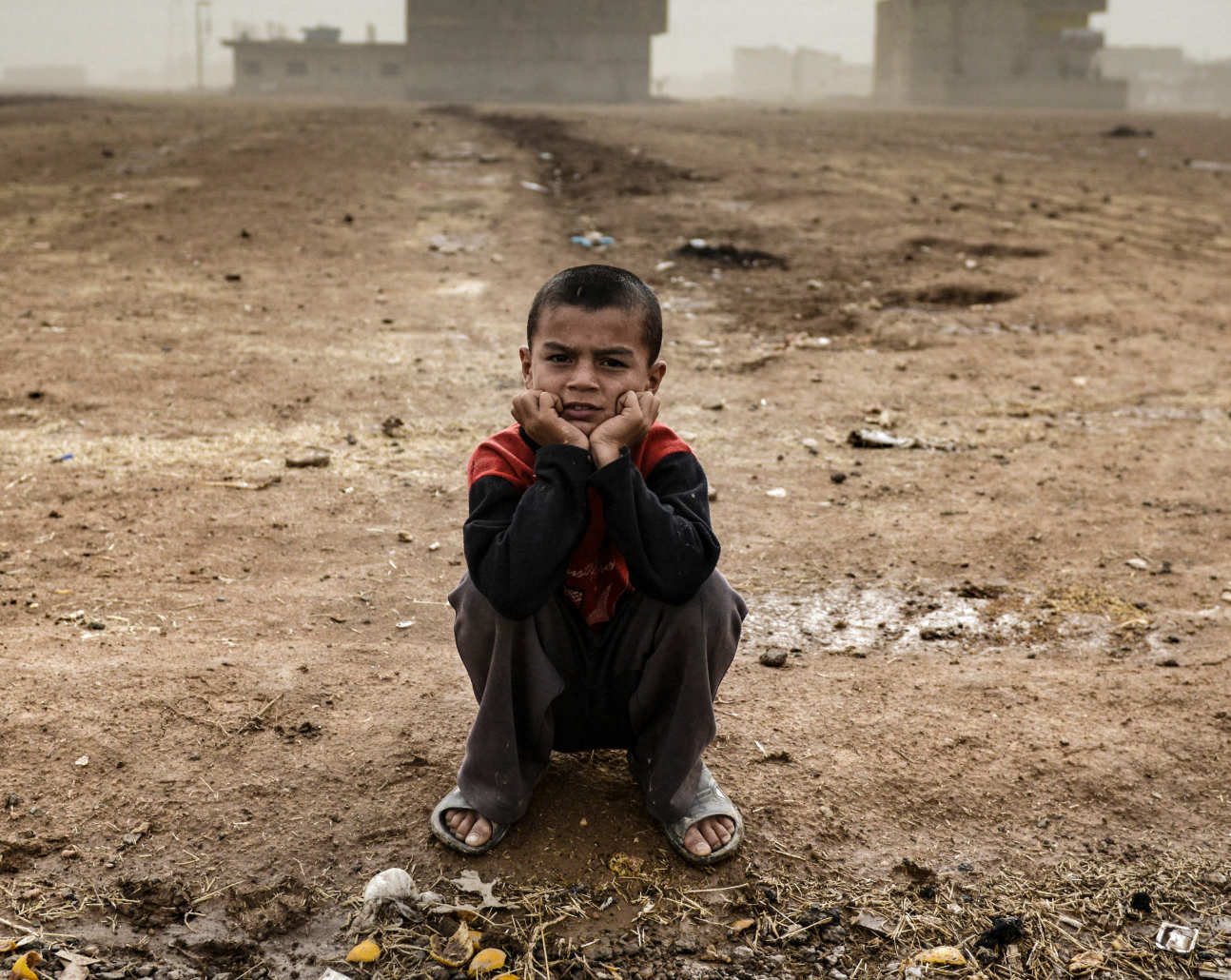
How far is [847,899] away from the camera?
2082mm

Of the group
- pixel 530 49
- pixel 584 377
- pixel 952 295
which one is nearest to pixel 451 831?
pixel 584 377

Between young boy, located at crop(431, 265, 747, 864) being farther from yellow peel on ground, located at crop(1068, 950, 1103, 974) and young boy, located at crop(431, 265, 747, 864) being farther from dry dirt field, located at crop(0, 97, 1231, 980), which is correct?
yellow peel on ground, located at crop(1068, 950, 1103, 974)

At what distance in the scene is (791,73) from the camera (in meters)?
79.7

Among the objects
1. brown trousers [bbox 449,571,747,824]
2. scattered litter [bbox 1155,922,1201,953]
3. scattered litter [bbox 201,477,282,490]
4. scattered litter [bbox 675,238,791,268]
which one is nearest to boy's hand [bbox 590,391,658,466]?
brown trousers [bbox 449,571,747,824]

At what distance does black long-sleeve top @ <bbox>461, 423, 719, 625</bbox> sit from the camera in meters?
1.88

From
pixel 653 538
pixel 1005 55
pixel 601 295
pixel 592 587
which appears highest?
pixel 1005 55

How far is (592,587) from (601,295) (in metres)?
0.57

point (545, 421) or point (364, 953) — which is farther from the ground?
point (545, 421)

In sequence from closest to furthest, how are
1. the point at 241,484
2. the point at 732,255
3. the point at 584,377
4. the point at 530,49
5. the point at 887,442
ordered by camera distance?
the point at 584,377 → the point at 241,484 → the point at 887,442 → the point at 732,255 → the point at 530,49

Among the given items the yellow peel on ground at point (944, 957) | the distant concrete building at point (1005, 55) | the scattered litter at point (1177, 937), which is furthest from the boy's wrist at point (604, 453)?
the distant concrete building at point (1005, 55)

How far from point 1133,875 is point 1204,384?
455 cm

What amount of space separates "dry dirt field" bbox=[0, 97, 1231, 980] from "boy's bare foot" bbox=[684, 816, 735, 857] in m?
0.05

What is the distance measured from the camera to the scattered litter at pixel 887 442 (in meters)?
4.96

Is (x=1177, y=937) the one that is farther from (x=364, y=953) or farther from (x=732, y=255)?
(x=732, y=255)
